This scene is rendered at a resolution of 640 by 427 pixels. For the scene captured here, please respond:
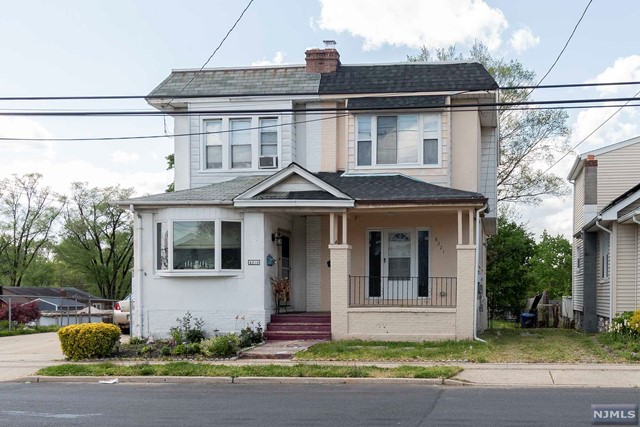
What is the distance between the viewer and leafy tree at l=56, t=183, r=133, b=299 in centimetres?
6256

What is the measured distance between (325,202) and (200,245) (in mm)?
3420

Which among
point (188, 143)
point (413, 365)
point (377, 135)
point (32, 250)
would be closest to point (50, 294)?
point (32, 250)

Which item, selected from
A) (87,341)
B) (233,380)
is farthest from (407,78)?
(233,380)

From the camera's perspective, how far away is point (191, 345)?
17859mm

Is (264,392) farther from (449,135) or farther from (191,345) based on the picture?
(449,135)

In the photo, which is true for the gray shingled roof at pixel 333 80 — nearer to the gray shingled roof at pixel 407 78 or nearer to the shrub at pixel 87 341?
the gray shingled roof at pixel 407 78

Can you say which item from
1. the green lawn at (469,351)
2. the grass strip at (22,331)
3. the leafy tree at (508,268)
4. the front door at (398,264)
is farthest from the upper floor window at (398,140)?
the leafy tree at (508,268)

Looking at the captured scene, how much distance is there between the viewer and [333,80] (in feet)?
75.2

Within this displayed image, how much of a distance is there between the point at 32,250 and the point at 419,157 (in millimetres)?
56847

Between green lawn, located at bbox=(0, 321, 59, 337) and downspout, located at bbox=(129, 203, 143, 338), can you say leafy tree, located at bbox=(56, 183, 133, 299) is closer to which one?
green lawn, located at bbox=(0, 321, 59, 337)

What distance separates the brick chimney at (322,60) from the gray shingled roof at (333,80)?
0.19m

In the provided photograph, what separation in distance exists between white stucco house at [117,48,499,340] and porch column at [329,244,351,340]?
0.09ft

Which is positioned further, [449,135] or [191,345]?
[449,135]

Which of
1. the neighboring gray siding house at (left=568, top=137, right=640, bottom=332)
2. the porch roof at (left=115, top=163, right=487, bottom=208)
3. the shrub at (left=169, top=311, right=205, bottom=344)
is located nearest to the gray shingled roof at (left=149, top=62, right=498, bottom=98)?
the porch roof at (left=115, top=163, right=487, bottom=208)
